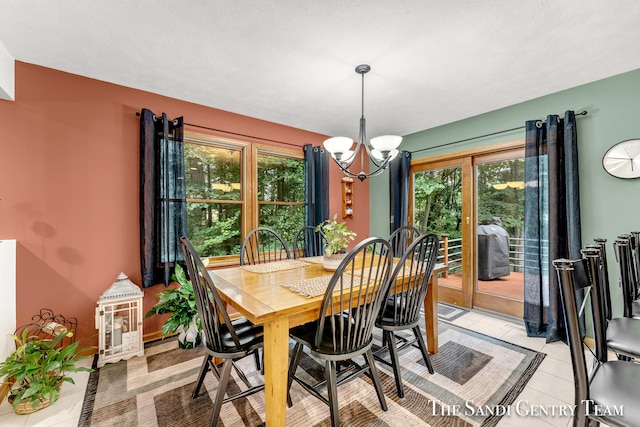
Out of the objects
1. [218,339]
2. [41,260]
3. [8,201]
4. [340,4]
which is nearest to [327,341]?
[218,339]

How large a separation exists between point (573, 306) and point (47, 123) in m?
3.56

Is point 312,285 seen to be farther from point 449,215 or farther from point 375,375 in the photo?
point 449,215

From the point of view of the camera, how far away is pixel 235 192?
11.1ft

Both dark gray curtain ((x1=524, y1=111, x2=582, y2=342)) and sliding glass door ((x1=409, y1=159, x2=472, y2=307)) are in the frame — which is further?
sliding glass door ((x1=409, y1=159, x2=472, y2=307))

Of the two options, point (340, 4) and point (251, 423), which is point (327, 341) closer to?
point (251, 423)

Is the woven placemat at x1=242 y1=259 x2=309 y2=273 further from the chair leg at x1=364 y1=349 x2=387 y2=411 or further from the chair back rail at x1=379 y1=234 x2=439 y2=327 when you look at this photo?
the chair leg at x1=364 y1=349 x2=387 y2=411

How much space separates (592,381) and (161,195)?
10.5ft

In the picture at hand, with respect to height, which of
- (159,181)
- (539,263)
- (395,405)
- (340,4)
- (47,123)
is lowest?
(395,405)

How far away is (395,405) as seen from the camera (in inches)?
69.2

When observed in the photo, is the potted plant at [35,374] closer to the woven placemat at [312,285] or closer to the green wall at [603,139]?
the woven placemat at [312,285]

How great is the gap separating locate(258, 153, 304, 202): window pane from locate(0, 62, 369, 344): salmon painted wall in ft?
4.29

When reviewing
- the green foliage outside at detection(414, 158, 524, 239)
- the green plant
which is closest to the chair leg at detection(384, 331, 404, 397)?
the green plant

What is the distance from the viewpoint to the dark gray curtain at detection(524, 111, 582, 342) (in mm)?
2545

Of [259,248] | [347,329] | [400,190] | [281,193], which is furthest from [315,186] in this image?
[347,329]
